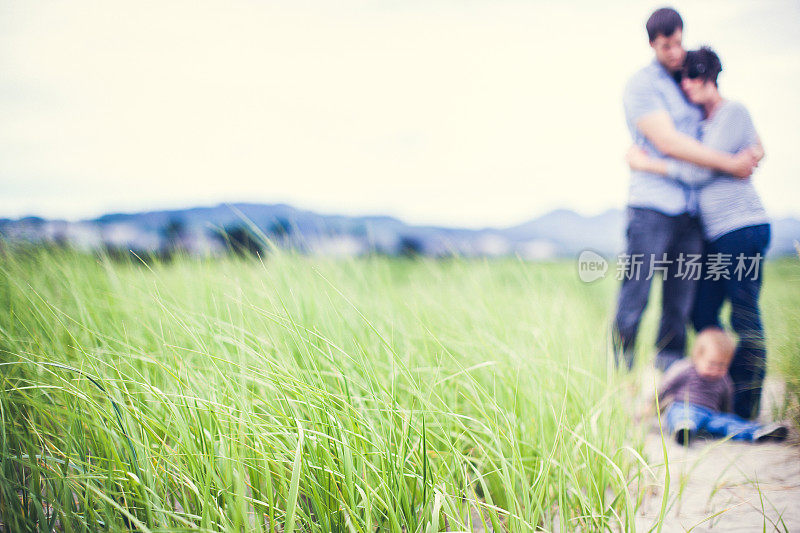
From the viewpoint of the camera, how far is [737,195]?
1720 mm

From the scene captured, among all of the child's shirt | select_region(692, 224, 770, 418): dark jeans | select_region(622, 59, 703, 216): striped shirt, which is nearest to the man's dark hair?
select_region(622, 59, 703, 216): striped shirt

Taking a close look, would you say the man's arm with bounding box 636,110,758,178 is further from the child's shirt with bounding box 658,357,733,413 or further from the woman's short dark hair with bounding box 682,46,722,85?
the child's shirt with bounding box 658,357,733,413

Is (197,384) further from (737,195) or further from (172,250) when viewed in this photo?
(737,195)

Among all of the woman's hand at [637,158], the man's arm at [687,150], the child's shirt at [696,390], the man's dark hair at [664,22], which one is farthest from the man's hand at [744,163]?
the child's shirt at [696,390]

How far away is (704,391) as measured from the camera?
1740 mm

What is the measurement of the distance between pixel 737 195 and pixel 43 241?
272 centimetres

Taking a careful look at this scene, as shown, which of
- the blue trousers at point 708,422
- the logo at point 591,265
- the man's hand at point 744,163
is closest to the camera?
the blue trousers at point 708,422

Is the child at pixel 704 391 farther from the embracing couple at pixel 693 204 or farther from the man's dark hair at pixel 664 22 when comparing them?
the man's dark hair at pixel 664 22

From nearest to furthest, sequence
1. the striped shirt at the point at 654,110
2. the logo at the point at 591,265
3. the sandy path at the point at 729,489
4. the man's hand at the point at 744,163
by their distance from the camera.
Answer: the sandy path at the point at 729,489 < the man's hand at the point at 744,163 < the striped shirt at the point at 654,110 < the logo at the point at 591,265

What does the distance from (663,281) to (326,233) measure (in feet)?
5.16

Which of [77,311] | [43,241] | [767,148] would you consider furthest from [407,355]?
[767,148]

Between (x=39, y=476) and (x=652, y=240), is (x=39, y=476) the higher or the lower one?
the lower one

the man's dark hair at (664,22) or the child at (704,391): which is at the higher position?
the man's dark hair at (664,22)

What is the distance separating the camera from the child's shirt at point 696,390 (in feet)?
5.68
